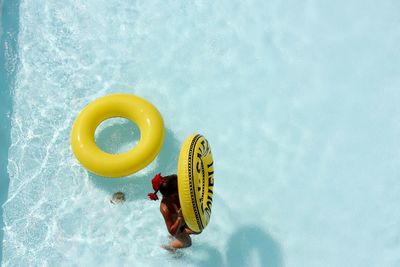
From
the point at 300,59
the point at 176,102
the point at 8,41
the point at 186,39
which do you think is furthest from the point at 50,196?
the point at 300,59

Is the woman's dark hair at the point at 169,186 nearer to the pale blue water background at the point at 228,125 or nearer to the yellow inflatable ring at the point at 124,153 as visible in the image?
the yellow inflatable ring at the point at 124,153

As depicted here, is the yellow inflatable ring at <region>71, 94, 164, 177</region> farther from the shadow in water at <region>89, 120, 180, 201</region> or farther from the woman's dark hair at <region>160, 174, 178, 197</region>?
the woman's dark hair at <region>160, 174, 178, 197</region>

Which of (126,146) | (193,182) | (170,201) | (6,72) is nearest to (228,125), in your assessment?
(126,146)

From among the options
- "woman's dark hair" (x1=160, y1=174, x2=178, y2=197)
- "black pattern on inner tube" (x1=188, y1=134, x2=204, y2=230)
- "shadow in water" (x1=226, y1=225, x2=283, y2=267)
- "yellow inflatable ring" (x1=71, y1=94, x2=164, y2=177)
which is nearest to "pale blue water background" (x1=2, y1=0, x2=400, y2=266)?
"shadow in water" (x1=226, y1=225, x2=283, y2=267)

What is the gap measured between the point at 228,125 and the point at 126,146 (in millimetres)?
1309

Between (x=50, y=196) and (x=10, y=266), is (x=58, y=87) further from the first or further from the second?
(x=10, y=266)

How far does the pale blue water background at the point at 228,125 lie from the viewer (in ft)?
17.7

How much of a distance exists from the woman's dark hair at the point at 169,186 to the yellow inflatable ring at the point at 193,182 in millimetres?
230

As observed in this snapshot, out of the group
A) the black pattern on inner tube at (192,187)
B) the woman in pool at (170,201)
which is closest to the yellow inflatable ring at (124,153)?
the woman in pool at (170,201)

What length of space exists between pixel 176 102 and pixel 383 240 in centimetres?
300

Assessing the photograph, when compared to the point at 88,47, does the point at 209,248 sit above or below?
below

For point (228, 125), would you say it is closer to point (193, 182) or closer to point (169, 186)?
point (169, 186)

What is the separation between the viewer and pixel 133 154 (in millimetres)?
5113

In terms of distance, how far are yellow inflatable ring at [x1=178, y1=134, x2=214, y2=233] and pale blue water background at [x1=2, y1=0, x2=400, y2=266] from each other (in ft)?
4.01
